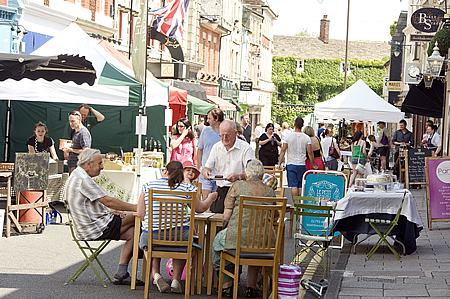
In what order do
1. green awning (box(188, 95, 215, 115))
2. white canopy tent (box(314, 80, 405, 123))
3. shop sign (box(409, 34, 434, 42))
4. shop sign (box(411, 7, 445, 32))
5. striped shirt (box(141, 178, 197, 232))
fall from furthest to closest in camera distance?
green awning (box(188, 95, 215, 115))
shop sign (box(409, 34, 434, 42))
shop sign (box(411, 7, 445, 32))
white canopy tent (box(314, 80, 405, 123))
striped shirt (box(141, 178, 197, 232))

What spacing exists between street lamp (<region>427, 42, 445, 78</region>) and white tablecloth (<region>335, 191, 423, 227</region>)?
22.4 ft

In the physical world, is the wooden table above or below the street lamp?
below

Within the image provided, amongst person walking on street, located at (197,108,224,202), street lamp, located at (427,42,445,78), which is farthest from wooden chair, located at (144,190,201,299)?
street lamp, located at (427,42,445,78)

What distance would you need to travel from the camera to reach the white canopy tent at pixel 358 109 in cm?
1584

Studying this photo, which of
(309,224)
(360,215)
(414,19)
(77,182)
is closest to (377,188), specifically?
(360,215)

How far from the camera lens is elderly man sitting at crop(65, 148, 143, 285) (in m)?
6.68

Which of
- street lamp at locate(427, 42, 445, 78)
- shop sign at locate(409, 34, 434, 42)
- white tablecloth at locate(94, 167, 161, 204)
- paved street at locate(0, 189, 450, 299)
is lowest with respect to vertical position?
paved street at locate(0, 189, 450, 299)

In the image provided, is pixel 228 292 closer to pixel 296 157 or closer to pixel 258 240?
pixel 258 240

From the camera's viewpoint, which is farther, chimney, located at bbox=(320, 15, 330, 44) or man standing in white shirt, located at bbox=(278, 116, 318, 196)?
chimney, located at bbox=(320, 15, 330, 44)

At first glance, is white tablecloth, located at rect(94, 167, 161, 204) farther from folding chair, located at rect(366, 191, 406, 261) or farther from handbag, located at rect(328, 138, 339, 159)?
handbag, located at rect(328, 138, 339, 159)

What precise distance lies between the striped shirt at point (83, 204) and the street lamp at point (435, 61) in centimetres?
1033

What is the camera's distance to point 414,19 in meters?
17.5

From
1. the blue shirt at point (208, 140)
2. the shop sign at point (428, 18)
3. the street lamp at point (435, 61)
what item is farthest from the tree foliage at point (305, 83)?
the blue shirt at point (208, 140)

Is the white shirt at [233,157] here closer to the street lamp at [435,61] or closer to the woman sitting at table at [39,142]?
the woman sitting at table at [39,142]
